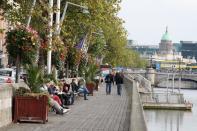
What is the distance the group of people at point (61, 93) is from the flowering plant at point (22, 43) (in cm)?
133

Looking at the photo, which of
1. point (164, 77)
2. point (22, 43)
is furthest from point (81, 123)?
point (164, 77)

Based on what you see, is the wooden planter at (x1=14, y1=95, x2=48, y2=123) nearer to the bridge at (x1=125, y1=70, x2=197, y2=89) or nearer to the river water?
the river water

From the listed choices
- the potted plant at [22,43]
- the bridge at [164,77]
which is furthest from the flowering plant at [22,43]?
the bridge at [164,77]

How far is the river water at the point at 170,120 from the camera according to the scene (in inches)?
2165

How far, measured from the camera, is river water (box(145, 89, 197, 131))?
180 feet

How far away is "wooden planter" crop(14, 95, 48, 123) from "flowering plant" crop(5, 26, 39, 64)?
4784 millimetres

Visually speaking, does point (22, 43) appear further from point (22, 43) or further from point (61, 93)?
point (61, 93)

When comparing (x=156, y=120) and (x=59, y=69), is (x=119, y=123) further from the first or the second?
(x=156, y=120)

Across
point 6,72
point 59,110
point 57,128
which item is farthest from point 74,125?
→ point 6,72

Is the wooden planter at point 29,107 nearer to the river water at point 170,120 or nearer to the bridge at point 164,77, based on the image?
the river water at point 170,120

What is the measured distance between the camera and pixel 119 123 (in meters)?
21.6

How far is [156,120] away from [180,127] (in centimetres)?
431

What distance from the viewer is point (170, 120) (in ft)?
209

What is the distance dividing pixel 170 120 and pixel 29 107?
45.1m
